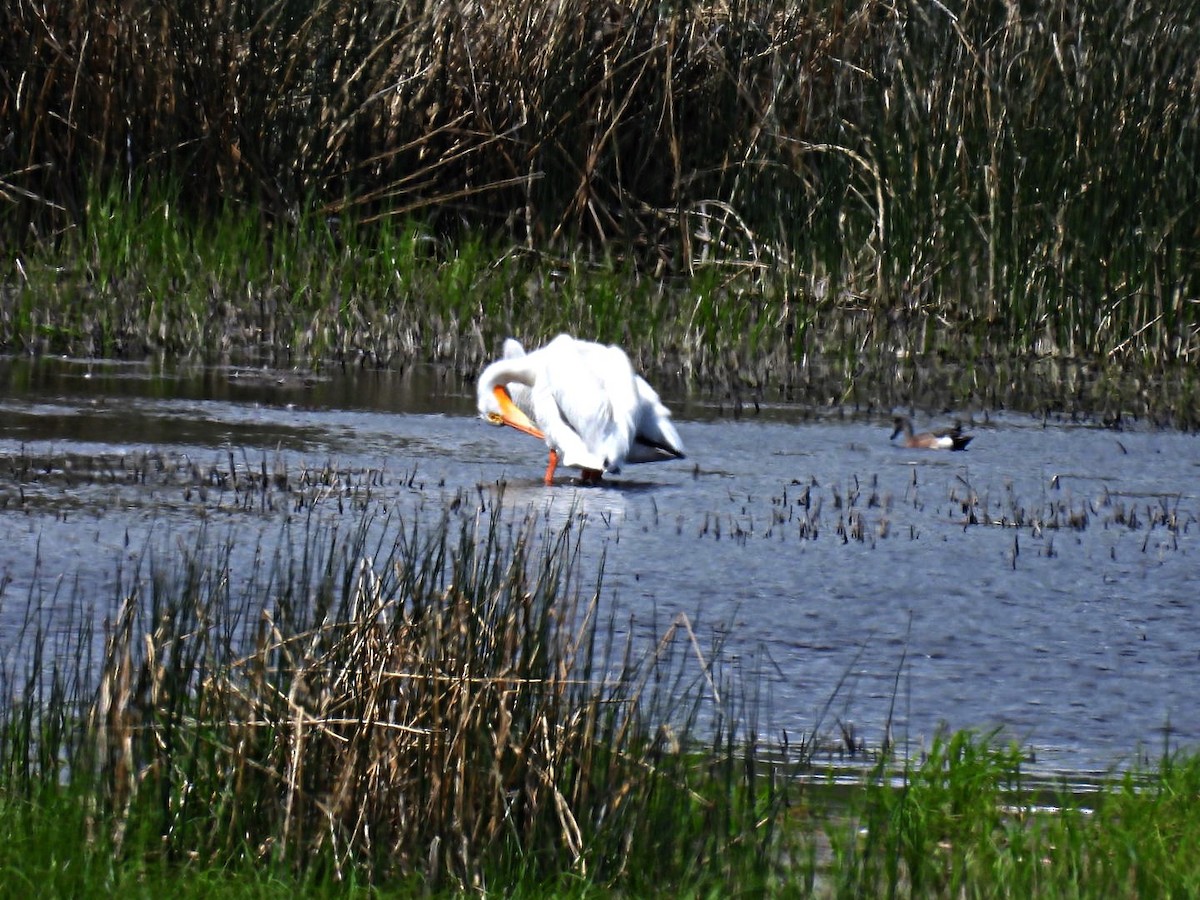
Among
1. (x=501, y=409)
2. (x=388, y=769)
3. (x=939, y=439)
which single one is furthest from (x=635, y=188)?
(x=388, y=769)

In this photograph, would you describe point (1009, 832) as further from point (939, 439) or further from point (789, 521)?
point (939, 439)

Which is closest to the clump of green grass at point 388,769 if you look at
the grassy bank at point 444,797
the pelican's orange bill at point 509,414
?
the grassy bank at point 444,797

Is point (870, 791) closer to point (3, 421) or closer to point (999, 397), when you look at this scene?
point (3, 421)

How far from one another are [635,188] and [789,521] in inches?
321

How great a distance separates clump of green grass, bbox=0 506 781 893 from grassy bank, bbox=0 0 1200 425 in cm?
666

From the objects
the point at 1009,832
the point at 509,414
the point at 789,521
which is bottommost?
the point at 1009,832

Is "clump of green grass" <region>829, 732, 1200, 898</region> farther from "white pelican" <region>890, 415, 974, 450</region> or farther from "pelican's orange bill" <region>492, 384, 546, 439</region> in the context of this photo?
"white pelican" <region>890, 415, 974, 450</region>

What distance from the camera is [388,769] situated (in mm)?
3947

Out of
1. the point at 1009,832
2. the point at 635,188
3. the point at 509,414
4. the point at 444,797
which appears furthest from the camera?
the point at 635,188

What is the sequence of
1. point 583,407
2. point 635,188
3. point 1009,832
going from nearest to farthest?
point 1009,832 → point 583,407 → point 635,188

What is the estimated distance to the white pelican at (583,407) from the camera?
8.03m

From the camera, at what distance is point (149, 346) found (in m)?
11.3

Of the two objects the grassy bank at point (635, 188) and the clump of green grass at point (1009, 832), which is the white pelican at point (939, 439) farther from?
the clump of green grass at point (1009, 832)

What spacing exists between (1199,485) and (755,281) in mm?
5371
